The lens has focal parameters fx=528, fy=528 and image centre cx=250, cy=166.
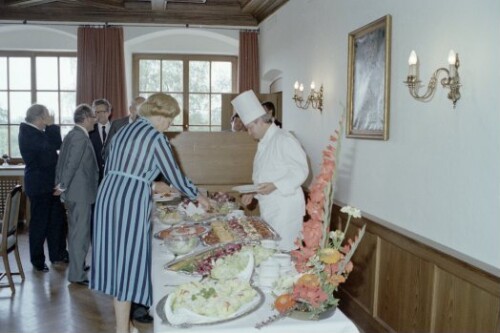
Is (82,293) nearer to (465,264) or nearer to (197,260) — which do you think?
(197,260)

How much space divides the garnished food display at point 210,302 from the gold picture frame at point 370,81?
1935 millimetres

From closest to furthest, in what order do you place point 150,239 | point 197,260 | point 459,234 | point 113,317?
1. point 197,260
2. point 459,234
3. point 150,239
4. point 113,317

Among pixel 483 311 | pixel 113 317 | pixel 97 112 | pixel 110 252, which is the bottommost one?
pixel 113 317

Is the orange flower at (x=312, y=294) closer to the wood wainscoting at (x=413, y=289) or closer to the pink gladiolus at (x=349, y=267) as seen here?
the pink gladiolus at (x=349, y=267)

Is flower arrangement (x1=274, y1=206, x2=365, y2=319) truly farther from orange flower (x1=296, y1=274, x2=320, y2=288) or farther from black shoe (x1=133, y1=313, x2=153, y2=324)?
black shoe (x1=133, y1=313, x2=153, y2=324)

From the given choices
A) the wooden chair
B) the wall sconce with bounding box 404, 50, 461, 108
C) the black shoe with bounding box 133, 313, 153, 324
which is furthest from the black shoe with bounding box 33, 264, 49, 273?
the wall sconce with bounding box 404, 50, 461, 108

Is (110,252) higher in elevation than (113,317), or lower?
higher

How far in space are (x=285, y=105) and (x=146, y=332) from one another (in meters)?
3.36

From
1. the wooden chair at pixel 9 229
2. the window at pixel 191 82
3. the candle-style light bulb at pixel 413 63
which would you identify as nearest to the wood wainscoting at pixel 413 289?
the candle-style light bulb at pixel 413 63

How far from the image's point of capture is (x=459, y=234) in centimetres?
252

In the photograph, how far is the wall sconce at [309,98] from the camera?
461 centimetres

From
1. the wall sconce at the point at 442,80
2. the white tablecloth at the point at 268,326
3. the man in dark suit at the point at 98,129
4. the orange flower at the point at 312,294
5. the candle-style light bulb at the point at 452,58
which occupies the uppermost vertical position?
the candle-style light bulb at the point at 452,58

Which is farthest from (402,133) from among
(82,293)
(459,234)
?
(82,293)

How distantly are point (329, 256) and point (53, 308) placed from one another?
2.94 metres
